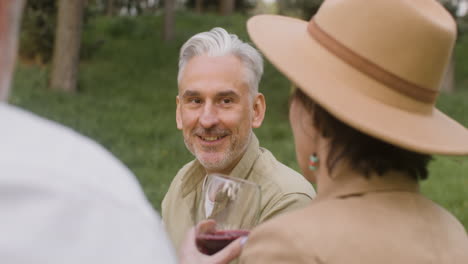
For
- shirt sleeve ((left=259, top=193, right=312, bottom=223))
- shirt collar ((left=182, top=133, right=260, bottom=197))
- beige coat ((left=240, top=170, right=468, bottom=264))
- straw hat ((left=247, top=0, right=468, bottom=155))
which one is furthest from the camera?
shirt collar ((left=182, top=133, right=260, bottom=197))

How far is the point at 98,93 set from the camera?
15.1 metres

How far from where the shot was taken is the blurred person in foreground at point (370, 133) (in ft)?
6.38

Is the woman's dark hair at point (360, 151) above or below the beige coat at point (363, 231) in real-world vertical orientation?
above

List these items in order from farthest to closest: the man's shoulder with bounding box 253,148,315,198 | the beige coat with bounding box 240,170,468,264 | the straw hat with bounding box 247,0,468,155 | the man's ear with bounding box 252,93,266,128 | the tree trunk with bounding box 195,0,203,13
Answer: the tree trunk with bounding box 195,0,203,13 < the man's ear with bounding box 252,93,266,128 < the man's shoulder with bounding box 253,148,315,198 < the straw hat with bounding box 247,0,468,155 < the beige coat with bounding box 240,170,468,264

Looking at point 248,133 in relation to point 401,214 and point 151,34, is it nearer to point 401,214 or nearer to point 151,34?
point 401,214

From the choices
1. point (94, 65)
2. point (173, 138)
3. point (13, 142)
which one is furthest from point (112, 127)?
point (13, 142)

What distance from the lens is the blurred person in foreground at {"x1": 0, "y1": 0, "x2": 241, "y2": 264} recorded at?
101 centimetres

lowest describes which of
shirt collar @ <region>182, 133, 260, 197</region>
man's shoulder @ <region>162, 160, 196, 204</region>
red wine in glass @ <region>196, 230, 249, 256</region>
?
man's shoulder @ <region>162, 160, 196, 204</region>

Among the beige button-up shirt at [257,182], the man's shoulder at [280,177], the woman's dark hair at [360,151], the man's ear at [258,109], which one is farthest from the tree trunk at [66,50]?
the woman's dark hair at [360,151]

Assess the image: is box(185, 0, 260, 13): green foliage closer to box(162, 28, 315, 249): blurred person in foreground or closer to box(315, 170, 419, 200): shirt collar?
box(162, 28, 315, 249): blurred person in foreground

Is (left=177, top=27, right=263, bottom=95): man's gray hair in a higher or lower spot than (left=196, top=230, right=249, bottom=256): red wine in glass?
lower

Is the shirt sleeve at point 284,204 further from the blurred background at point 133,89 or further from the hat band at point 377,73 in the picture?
the blurred background at point 133,89

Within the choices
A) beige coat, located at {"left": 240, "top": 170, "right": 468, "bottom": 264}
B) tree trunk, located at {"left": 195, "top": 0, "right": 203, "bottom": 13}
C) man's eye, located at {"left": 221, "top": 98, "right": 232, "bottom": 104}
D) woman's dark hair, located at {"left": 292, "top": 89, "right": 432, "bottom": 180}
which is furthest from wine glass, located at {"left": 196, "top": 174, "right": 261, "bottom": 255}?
tree trunk, located at {"left": 195, "top": 0, "right": 203, "bottom": 13}

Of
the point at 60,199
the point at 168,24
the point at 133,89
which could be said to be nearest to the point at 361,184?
the point at 60,199
